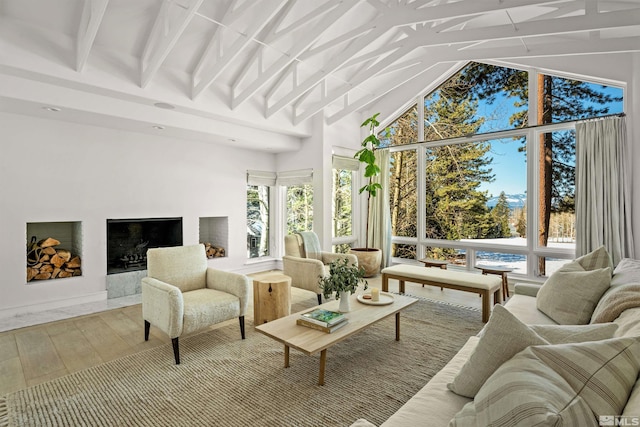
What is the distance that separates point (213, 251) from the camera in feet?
18.0

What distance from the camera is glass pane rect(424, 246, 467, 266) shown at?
5.36 metres

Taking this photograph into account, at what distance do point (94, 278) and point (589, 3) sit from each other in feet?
20.4

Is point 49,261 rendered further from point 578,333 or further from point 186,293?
point 578,333

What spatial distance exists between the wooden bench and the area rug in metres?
0.63

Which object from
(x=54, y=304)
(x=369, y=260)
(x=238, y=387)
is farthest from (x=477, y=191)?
(x=54, y=304)

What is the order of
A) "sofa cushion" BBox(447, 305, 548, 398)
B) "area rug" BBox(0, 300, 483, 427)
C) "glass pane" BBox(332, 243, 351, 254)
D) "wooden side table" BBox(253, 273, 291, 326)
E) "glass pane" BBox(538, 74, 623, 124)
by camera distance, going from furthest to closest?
"glass pane" BBox(332, 243, 351, 254) < "glass pane" BBox(538, 74, 623, 124) < "wooden side table" BBox(253, 273, 291, 326) < "area rug" BBox(0, 300, 483, 427) < "sofa cushion" BBox(447, 305, 548, 398)

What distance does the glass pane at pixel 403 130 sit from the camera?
5832mm

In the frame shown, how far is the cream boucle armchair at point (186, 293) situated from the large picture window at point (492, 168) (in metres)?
3.69

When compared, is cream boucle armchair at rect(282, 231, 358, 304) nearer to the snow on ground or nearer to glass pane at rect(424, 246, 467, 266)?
glass pane at rect(424, 246, 467, 266)

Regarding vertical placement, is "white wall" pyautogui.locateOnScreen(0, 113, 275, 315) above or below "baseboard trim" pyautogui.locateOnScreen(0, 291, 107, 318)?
above

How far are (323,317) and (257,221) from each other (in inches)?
158

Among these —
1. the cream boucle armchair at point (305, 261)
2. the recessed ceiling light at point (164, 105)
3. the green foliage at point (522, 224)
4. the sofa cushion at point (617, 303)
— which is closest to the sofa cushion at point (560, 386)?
the sofa cushion at point (617, 303)

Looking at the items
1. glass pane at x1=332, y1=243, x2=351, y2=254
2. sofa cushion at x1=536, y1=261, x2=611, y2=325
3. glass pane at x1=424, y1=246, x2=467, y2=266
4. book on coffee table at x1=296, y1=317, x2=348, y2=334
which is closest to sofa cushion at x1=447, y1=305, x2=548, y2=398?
book on coffee table at x1=296, y1=317, x2=348, y2=334

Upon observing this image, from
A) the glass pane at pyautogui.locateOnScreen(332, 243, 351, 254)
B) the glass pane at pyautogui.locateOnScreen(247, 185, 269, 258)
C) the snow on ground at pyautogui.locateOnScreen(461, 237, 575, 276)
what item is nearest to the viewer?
the snow on ground at pyautogui.locateOnScreen(461, 237, 575, 276)
